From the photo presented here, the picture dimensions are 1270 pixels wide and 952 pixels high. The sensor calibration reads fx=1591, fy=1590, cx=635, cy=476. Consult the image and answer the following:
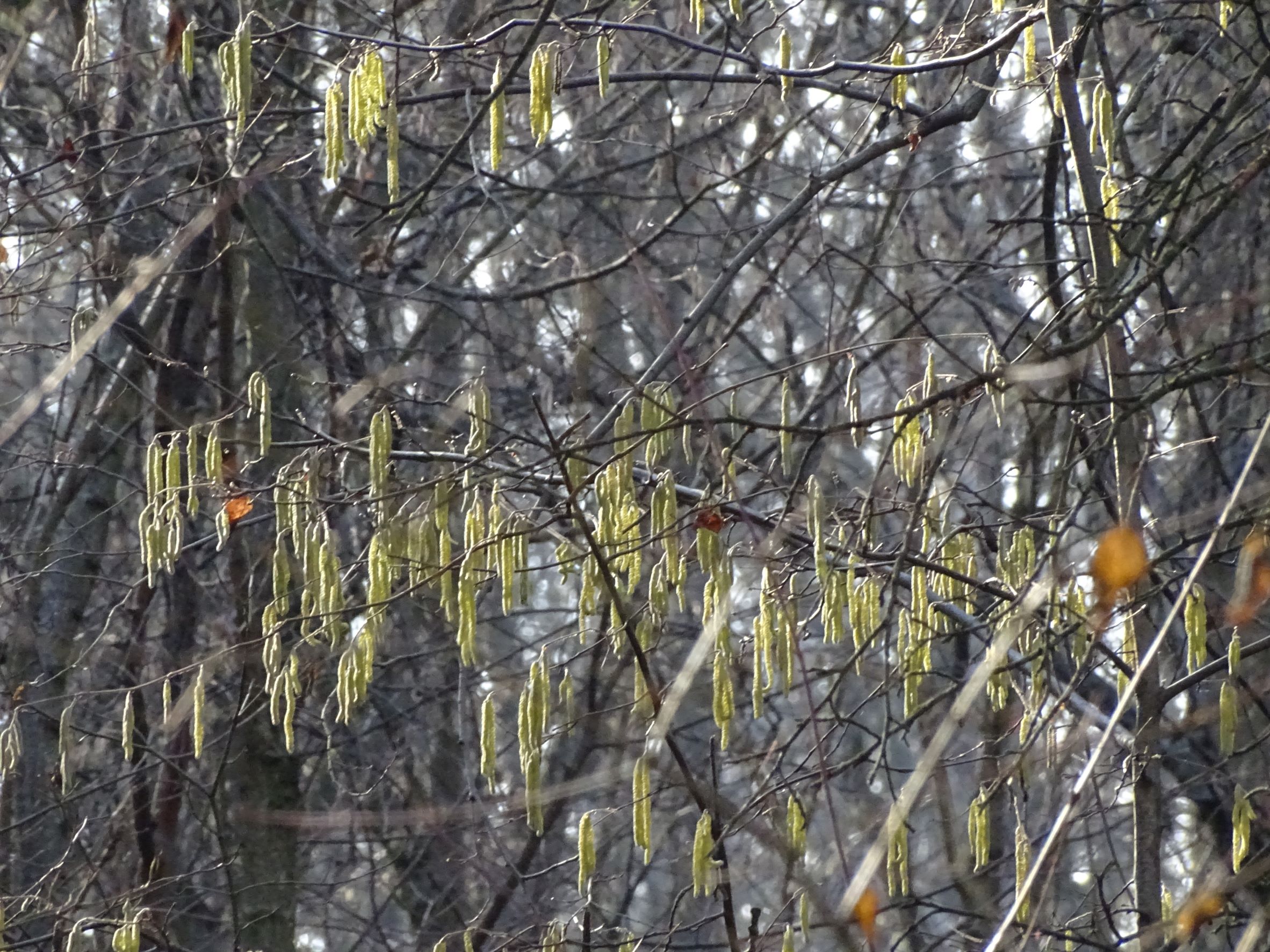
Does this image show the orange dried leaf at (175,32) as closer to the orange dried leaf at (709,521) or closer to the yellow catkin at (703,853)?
the orange dried leaf at (709,521)

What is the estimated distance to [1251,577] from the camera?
9.97 ft

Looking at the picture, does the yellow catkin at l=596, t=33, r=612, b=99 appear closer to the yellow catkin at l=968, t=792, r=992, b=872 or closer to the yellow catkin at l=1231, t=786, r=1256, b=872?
the yellow catkin at l=968, t=792, r=992, b=872

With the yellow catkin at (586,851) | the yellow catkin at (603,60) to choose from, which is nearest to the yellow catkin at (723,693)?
the yellow catkin at (586,851)

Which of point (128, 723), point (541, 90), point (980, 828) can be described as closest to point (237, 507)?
point (128, 723)

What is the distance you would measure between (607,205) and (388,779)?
3.35 metres

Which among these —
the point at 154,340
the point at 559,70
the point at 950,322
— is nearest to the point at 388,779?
the point at 154,340

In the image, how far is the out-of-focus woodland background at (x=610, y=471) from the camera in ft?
10.9

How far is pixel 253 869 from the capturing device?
19.8 ft

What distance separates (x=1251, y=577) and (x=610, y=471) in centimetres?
126

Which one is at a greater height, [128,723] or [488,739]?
[128,723]

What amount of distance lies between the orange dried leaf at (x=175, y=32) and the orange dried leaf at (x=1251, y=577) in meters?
3.75

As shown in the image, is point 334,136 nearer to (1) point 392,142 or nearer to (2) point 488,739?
(1) point 392,142

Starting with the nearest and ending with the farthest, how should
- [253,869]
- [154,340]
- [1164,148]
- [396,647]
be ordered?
1. [1164,148]
2. [253,869]
3. [154,340]
4. [396,647]

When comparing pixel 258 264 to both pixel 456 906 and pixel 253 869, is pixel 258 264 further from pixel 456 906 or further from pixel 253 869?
pixel 456 906
